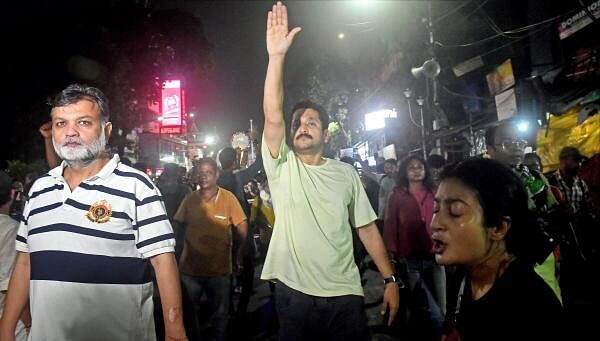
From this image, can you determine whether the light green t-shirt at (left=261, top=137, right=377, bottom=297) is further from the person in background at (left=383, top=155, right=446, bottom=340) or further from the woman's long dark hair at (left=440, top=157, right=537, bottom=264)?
the person in background at (left=383, top=155, right=446, bottom=340)

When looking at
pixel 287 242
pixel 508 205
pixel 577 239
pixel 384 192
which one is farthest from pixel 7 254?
pixel 577 239

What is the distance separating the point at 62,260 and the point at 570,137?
456 inches

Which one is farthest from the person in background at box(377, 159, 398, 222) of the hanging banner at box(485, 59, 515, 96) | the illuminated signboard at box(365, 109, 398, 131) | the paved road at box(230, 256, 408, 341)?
the illuminated signboard at box(365, 109, 398, 131)

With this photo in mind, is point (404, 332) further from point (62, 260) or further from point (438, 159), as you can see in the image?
point (62, 260)

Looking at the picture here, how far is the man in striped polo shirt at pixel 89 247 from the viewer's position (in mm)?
2416

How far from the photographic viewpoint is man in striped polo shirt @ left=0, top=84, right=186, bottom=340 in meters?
2.42

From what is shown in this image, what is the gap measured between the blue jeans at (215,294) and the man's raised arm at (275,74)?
2484mm

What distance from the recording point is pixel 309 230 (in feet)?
10.3

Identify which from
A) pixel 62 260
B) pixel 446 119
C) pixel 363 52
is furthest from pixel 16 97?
pixel 363 52

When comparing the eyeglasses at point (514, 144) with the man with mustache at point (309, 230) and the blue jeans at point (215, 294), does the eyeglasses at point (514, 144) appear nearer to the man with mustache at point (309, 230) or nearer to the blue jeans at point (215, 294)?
the man with mustache at point (309, 230)

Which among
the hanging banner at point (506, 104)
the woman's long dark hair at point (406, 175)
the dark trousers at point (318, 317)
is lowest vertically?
the dark trousers at point (318, 317)

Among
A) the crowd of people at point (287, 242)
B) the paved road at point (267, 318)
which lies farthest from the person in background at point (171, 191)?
the crowd of people at point (287, 242)

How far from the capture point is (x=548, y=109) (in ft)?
37.9

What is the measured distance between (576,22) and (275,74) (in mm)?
11873
